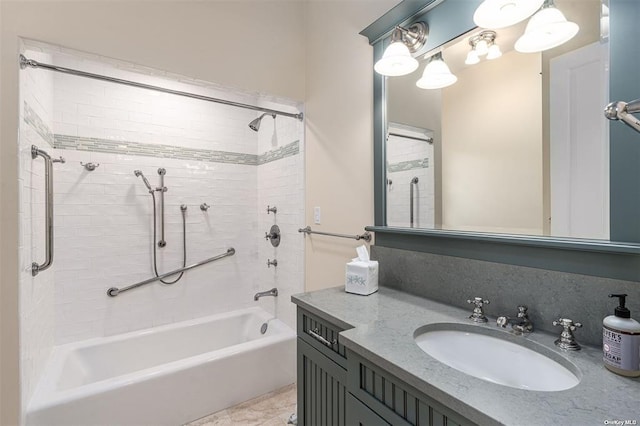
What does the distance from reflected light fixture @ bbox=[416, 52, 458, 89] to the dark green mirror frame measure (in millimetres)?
75

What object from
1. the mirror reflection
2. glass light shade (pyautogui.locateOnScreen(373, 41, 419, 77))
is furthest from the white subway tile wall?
the mirror reflection

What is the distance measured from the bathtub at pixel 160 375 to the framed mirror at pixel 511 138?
1.35 meters

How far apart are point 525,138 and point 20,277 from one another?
2.20m

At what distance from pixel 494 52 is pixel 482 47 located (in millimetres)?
58

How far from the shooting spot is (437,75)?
4.35ft

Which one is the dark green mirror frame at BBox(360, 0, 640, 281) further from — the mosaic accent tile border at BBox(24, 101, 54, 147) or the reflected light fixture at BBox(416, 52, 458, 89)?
the mosaic accent tile border at BBox(24, 101, 54, 147)

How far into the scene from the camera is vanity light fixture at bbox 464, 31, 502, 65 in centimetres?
113

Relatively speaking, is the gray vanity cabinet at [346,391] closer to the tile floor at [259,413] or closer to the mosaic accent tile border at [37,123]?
the tile floor at [259,413]

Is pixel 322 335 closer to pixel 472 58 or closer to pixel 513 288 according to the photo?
pixel 513 288

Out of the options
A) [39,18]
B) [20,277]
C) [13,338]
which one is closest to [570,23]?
[39,18]

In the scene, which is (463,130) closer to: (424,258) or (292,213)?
(424,258)

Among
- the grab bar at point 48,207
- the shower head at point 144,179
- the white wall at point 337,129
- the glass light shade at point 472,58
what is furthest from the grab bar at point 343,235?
the grab bar at point 48,207

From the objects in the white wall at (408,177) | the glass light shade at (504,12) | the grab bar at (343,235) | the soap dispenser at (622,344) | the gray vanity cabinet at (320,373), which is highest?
the glass light shade at (504,12)

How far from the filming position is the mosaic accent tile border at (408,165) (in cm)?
141
